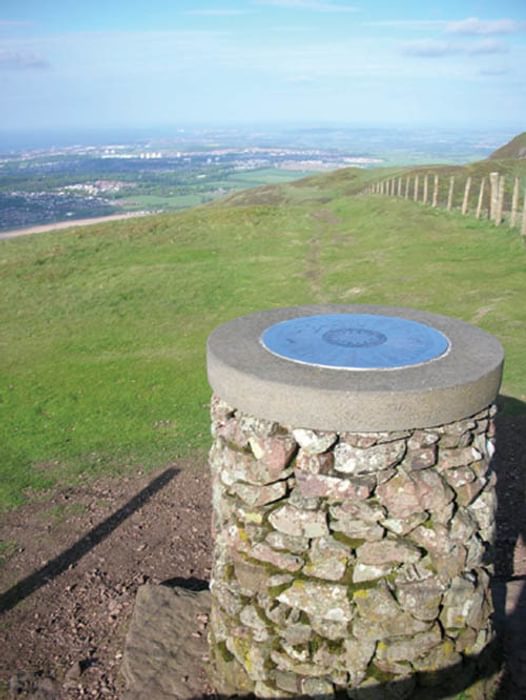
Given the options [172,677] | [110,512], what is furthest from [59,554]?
[172,677]

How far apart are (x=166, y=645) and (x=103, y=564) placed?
2135 millimetres

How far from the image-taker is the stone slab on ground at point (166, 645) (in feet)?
18.6

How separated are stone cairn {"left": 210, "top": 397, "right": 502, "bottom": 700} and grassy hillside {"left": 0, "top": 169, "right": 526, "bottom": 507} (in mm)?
5486

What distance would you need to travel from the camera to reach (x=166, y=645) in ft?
20.1

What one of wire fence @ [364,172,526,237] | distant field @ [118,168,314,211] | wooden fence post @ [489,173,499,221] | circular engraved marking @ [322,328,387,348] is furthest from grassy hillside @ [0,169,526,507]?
distant field @ [118,168,314,211]

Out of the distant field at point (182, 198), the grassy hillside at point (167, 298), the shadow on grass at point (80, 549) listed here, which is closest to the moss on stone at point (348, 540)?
the shadow on grass at point (80, 549)

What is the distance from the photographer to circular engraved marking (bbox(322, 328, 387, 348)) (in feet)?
18.9

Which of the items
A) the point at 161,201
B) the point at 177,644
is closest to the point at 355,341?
the point at 177,644

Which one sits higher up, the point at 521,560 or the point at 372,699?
the point at 372,699

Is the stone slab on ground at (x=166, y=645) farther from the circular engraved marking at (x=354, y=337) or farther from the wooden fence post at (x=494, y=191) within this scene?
the wooden fence post at (x=494, y=191)

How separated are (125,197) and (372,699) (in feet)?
299

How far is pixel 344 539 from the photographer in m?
4.84

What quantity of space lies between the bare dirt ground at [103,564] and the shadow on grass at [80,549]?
14 millimetres

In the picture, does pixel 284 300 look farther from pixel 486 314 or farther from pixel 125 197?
pixel 125 197
